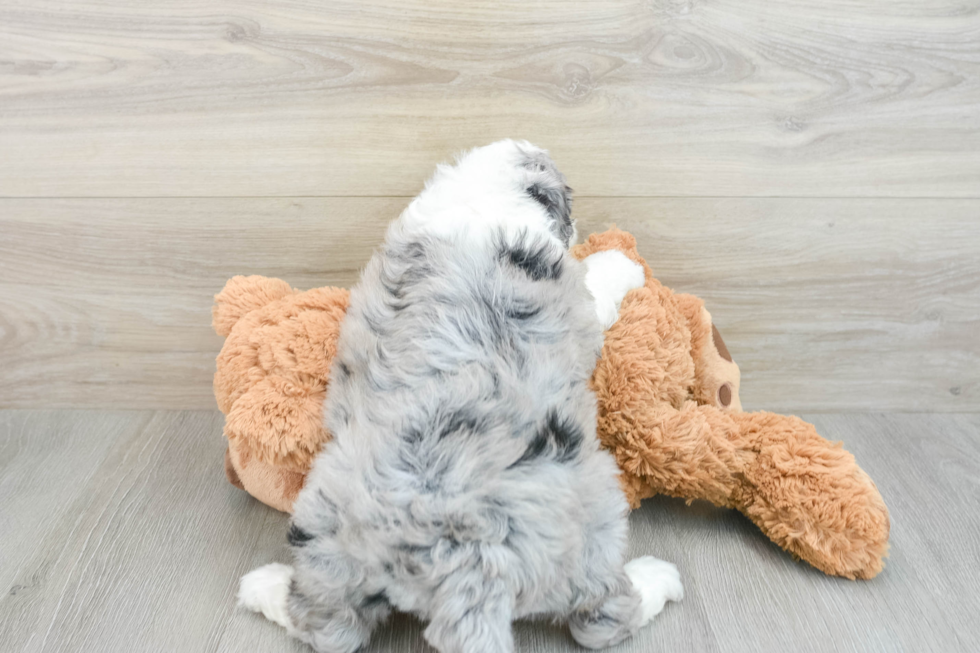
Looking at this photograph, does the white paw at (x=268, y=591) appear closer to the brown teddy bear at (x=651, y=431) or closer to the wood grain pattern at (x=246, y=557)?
the wood grain pattern at (x=246, y=557)

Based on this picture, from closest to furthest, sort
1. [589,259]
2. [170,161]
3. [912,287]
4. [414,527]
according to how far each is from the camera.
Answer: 1. [414,527]
2. [589,259]
3. [170,161]
4. [912,287]

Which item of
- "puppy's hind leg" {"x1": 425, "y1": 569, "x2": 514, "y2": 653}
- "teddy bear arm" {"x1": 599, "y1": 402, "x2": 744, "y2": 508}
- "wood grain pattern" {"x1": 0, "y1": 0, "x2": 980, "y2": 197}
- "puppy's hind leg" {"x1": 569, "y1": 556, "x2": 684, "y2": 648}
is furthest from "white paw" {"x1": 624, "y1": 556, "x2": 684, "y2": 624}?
"wood grain pattern" {"x1": 0, "y1": 0, "x2": 980, "y2": 197}

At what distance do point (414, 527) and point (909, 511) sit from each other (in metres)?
1.07

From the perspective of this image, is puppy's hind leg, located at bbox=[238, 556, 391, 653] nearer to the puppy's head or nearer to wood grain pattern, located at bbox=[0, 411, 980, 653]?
wood grain pattern, located at bbox=[0, 411, 980, 653]

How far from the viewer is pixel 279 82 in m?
1.38

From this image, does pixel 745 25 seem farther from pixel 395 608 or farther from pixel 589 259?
pixel 395 608

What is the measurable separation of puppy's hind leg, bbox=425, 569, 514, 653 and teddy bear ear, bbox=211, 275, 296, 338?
0.69 metres

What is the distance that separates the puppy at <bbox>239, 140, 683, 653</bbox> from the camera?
86 centimetres

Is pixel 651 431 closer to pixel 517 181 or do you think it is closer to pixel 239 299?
pixel 517 181

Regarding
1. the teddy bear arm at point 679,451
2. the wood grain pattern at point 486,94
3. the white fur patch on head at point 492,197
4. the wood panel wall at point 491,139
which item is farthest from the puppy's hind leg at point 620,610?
the wood grain pattern at point 486,94

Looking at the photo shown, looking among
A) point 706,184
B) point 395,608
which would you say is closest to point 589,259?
point 706,184

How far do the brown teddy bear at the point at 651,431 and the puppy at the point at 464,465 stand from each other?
0.32ft

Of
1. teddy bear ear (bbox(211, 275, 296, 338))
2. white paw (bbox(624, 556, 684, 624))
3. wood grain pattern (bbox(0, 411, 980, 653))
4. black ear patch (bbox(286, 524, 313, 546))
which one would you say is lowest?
wood grain pattern (bbox(0, 411, 980, 653))

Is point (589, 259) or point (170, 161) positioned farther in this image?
point (170, 161)
